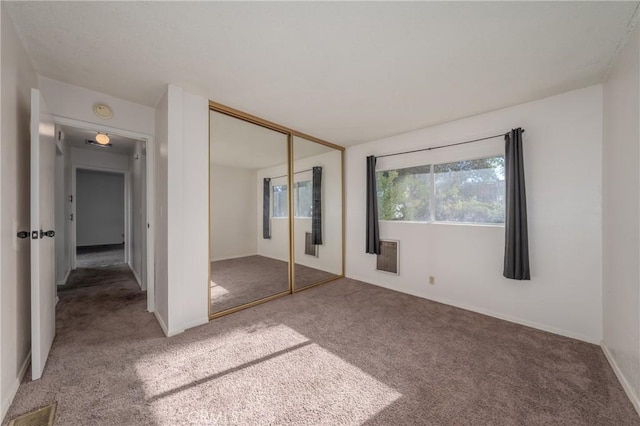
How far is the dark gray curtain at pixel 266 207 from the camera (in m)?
4.27

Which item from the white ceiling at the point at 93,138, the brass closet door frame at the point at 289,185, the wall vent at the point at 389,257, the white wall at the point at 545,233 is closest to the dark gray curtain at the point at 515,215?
the white wall at the point at 545,233

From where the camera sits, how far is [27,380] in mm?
1701

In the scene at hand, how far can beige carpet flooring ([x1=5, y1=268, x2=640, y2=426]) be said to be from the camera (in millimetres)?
1465

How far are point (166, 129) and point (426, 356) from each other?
3146 millimetres

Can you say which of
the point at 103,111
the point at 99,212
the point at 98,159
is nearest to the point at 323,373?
the point at 103,111

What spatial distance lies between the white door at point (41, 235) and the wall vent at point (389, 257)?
144 inches

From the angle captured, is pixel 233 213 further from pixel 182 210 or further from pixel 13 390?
pixel 13 390

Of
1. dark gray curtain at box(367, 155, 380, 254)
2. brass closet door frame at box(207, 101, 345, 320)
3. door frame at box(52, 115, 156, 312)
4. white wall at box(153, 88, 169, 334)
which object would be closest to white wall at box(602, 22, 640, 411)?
dark gray curtain at box(367, 155, 380, 254)

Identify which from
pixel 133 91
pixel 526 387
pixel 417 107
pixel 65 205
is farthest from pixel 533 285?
pixel 65 205

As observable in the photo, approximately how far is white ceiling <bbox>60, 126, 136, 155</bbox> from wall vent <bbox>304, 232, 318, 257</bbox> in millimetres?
3226

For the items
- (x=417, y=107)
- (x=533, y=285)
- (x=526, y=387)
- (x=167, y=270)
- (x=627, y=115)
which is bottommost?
(x=526, y=387)

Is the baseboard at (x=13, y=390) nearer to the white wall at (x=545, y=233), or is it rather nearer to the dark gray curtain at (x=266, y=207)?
the dark gray curtain at (x=266, y=207)

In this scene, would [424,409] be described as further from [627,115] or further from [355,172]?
[355,172]

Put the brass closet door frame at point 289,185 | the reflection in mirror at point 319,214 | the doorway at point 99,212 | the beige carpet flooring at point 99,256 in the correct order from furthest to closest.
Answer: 1. the doorway at point 99,212
2. the beige carpet flooring at point 99,256
3. the reflection in mirror at point 319,214
4. the brass closet door frame at point 289,185
